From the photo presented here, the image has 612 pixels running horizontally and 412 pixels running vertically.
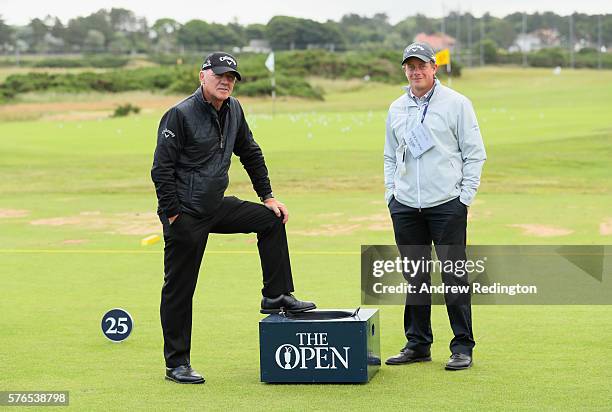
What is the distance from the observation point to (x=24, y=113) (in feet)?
198

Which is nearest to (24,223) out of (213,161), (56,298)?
(56,298)

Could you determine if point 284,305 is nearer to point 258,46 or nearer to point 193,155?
point 193,155

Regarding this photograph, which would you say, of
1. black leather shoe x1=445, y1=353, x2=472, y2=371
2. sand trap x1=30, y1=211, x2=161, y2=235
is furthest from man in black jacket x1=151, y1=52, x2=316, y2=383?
sand trap x1=30, y1=211, x2=161, y2=235

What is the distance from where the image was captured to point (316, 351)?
24.2 ft

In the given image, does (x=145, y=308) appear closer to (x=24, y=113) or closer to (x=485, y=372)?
(x=485, y=372)

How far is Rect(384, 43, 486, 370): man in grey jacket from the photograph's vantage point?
7.86 meters

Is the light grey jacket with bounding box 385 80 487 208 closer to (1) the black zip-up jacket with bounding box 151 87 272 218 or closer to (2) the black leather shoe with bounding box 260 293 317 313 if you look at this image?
(2) the black leather shoe with bounding box 260 293 317 313

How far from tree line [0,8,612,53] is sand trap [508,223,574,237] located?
93795 mm

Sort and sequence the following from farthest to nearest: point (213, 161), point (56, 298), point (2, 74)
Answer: point (2, 74) → point (56, 298) → point (213, 161)

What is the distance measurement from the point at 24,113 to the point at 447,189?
180 feet

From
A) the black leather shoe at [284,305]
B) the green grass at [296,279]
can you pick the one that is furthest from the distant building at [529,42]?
the black leather shoe at [284,305]

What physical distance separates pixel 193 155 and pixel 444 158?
1628mm

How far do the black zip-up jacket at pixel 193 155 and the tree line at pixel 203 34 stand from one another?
104m

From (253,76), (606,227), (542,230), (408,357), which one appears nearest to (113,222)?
(542,230)
